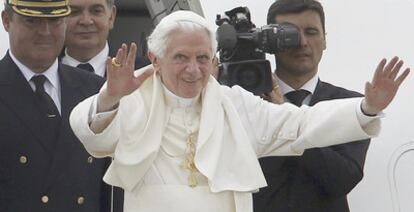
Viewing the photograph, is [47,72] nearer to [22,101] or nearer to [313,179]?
[22,101]

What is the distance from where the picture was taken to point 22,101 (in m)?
4.07

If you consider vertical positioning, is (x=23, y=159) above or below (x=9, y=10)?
below

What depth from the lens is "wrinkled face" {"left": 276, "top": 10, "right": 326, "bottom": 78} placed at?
4.37 metres

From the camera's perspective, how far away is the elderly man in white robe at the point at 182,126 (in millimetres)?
3592

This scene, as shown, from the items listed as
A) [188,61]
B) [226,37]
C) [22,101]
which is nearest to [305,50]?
[226,37]

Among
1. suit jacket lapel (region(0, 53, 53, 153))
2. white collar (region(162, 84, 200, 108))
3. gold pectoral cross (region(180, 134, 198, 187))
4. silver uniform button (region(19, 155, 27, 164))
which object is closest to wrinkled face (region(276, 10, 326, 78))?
white collar (region(162, 84, 200, 108))

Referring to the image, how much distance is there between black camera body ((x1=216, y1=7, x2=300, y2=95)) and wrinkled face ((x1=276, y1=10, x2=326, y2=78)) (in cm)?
9

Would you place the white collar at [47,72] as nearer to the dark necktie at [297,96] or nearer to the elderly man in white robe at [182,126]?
the elderly man in white robe at [182,126]

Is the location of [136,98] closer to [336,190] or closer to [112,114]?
[112,114]

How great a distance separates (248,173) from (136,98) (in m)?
0.45

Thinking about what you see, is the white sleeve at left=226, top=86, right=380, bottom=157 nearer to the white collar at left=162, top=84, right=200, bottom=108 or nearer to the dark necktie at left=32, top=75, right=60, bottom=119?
the white collar at left=162, top=84, right=200, bottom=108

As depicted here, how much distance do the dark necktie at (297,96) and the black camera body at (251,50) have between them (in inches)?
7.3

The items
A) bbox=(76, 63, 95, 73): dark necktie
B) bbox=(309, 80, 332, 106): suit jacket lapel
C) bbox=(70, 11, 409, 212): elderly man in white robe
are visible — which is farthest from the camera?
bbox=(76, 63, 95, 73): dark necktie

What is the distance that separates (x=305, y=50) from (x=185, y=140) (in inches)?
34.9
